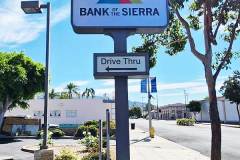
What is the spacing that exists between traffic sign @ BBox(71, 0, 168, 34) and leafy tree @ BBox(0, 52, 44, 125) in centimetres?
2733

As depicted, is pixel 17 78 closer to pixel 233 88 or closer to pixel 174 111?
pixel 233 88

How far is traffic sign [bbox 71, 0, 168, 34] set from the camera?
27.8 feet

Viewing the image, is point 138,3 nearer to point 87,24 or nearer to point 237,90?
point 87,24

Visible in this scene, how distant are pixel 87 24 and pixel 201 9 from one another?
21.3 ft

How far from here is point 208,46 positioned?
1188cm

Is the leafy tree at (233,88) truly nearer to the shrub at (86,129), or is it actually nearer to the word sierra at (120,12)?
the shrub at (86,129)

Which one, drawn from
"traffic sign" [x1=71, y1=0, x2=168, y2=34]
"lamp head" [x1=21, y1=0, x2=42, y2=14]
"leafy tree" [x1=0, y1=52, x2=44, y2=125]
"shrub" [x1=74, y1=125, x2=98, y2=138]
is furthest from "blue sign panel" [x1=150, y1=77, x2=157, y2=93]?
"traffic sign" [x1=71, y1=0, x2=168, y2=34]

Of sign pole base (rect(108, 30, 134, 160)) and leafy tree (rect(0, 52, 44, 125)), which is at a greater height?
leafy tree (rect(0, 52, 44, 125))

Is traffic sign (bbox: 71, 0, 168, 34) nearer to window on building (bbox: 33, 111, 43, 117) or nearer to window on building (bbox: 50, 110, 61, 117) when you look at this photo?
window on building (bbox: 50, 110, 61, 117)

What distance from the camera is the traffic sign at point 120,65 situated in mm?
8188

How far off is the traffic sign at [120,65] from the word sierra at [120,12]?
926 mm

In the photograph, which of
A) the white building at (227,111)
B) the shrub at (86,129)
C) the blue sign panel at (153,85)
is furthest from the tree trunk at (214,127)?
the white building at (227,111)

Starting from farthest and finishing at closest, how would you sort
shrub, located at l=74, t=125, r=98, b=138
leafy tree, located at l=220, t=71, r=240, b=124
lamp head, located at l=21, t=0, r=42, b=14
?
leafy tree, located at l=220, t=71, r=240, b=124, shrub, located at l=74, t=125, r=98, b=138, lamp head, located at l=21, t=0, r=42, b=14

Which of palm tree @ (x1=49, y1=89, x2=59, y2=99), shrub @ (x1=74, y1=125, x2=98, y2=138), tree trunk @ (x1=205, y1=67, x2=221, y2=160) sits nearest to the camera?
tree trunk @ (x1=205, y1=67, x2=221, y2=160)
